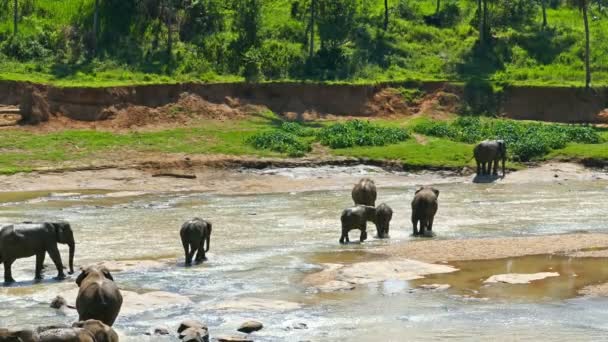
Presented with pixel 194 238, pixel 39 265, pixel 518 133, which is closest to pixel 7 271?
pixel 39 265

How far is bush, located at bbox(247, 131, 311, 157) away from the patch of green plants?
5.94 meters

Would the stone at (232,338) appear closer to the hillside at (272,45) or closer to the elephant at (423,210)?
the elephant at (423,210)

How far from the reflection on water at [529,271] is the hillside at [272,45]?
1085 inches

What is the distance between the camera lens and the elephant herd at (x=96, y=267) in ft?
52.1

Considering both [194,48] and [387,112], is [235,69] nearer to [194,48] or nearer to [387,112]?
[194,48]

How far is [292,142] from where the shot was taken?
45469mm

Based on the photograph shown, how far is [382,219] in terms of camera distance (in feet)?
96.3

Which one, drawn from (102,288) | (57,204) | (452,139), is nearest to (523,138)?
(452,139)

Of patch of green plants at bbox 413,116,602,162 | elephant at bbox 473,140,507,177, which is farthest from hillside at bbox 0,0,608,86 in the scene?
elephant at bbox 473,140,507,177

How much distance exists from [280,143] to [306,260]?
19421 millimetres

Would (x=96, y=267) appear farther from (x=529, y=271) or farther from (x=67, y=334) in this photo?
(x=529, y=271)

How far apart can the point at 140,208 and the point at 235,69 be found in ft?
63.0

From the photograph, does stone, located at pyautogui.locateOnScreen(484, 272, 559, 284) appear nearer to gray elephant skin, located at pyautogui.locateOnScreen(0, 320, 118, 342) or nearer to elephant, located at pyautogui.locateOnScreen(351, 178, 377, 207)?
elephant, located at pyautogui.locateOnScreen(351, 178, 377, 207)

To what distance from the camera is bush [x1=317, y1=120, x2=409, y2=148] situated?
1802 inches
